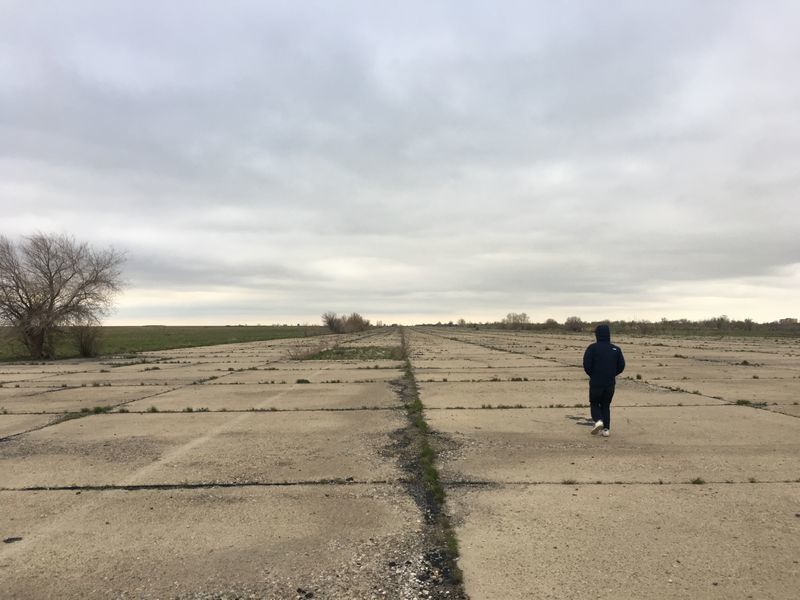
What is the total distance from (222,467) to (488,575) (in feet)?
13.3

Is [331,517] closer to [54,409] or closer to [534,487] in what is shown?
[534,487]

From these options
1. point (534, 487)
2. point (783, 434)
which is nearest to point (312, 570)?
point (534, 487)

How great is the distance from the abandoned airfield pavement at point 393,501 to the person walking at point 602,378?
0.32m

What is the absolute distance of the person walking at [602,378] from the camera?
816 cm

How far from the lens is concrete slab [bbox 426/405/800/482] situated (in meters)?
6.18

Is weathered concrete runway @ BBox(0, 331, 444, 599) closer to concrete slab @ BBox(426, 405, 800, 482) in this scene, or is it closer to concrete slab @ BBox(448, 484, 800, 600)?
concrete slab @ BBox(448, 484, 800, 600)

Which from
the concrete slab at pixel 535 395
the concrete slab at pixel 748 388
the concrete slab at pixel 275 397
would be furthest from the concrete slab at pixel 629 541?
the concrete slab at pixel 748 388

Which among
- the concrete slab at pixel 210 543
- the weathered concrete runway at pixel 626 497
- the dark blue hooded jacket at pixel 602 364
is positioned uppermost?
the dark blue hooded jacket at pixel 602 364

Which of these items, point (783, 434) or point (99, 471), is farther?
point (783, 434)

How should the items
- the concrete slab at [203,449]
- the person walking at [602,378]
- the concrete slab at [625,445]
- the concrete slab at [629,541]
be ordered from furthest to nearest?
the person walking at [602,378] < the concrete slab at [203,449] < the concrete slab at [625,445] < the concrete slab at [629,541]

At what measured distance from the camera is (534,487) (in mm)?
5723

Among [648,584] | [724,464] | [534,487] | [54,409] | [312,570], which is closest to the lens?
[648,584]

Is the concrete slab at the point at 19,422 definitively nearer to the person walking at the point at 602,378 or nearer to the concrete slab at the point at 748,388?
the person walking at the point at 602,378

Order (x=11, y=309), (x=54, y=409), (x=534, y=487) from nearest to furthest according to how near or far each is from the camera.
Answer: (x=534, y=487)
(x=54, y=409)
(x=11, y=309)
